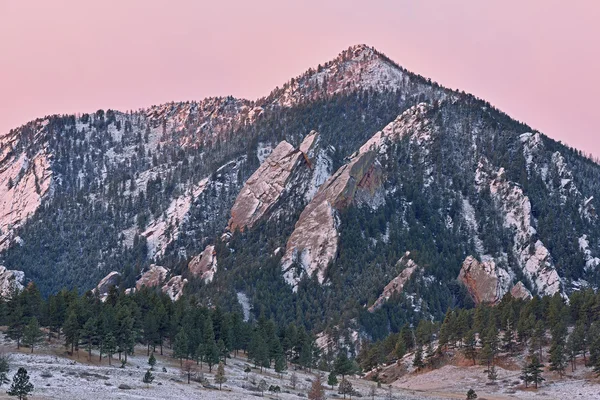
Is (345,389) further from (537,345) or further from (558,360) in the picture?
(537,345)

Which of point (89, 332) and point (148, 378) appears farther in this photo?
point (89, 332)

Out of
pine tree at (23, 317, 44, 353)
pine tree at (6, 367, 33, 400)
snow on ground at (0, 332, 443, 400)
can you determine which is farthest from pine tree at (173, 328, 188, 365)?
pine tree at (6, 367, 33, 400)

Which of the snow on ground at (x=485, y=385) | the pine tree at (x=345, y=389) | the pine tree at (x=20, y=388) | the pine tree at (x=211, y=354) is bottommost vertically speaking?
the pine tree at (x=20, y=388)

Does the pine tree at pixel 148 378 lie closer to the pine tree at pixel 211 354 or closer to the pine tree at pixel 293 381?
the pine tree at pixel 211 354

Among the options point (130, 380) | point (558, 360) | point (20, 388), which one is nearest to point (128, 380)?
point (130, 380)

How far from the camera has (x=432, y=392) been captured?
166750 mm

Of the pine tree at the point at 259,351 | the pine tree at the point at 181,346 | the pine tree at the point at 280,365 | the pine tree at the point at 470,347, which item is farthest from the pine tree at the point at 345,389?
the pine tree at the point at 470,347

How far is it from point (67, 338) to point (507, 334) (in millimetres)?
87346

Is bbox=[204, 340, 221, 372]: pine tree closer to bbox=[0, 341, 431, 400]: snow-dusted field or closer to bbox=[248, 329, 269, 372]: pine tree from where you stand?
bbox=[0, 341, 431, 400]: snow-dusted field

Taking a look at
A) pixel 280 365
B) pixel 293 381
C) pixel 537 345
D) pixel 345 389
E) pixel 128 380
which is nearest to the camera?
pixel 128 380

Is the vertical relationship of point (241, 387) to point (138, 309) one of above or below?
below

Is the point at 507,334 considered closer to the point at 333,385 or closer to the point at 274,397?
the point at 333,385

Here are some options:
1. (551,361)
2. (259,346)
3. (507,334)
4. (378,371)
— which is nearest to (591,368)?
(551,361)

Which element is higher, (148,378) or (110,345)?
(110,345)
